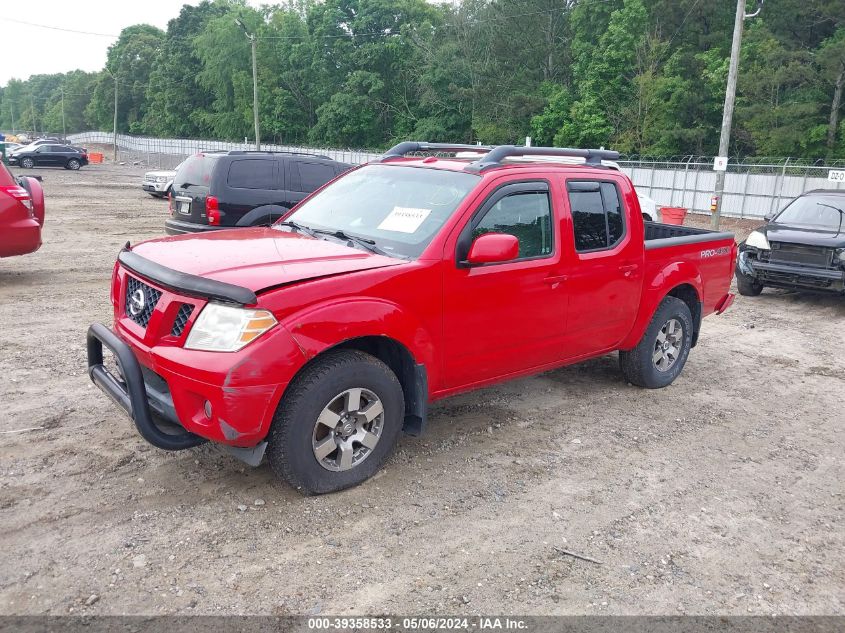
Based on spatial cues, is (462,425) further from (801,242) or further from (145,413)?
(801,242)

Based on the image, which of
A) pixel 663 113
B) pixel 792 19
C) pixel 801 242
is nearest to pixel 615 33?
pixel 663 113

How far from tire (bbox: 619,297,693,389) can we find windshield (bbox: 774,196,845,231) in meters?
5.69

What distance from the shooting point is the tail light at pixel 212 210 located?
1074cm

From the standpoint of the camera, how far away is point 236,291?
3516mm

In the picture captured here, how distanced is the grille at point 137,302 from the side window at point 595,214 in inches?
113

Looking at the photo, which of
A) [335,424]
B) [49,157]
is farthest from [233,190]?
[49,157]

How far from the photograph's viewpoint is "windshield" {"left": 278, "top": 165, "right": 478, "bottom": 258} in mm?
4461

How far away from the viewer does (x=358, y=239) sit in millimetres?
4559

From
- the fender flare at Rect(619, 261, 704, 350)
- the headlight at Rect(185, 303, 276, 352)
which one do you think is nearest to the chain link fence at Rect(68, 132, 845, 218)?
the fender flare at Rect(619, 261, 704, 350)

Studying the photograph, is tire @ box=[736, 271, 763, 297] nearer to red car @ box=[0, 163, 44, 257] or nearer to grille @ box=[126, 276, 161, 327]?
grille @ box=[126, 276, 161, 327]

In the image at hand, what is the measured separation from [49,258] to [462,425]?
945 centimetres

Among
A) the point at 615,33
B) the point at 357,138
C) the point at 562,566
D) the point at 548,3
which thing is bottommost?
the point at 562,566

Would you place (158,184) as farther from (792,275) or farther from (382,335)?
(382,335)

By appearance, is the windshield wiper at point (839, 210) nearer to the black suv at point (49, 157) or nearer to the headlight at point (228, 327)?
the headlight at point (228, 327)
